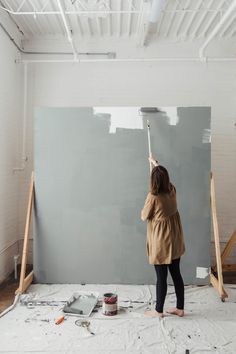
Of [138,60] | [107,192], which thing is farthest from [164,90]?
[107,192]

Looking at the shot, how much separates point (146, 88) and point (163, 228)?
2243 millimetres

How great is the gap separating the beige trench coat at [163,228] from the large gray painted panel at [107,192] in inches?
32.9

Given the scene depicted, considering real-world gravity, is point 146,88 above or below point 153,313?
above

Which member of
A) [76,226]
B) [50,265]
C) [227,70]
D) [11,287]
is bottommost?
[11,287]

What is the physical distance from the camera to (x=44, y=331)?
2.39 m

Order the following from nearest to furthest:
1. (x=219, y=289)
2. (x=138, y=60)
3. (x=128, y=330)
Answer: (x=128, y=330) < (x=219, y=289) < (x=138, y=60)

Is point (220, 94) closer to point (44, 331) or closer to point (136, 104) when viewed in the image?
point (136, 104)

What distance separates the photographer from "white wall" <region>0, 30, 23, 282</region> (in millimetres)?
3504

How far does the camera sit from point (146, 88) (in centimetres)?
408

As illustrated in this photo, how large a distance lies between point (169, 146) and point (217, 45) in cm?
179

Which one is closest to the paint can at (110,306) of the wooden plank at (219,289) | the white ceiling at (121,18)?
the wooden plank at (219,289)

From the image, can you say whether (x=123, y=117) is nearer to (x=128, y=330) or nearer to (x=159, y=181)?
(x=159, y=181)

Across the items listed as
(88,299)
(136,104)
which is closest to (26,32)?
(136,104)

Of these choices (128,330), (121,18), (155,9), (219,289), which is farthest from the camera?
(121,18)
